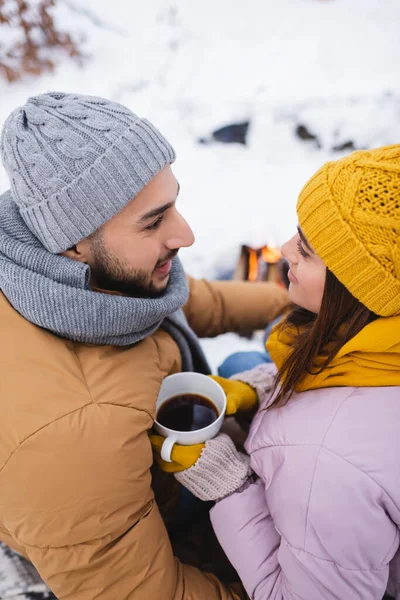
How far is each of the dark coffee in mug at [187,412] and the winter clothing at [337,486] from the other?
272mm

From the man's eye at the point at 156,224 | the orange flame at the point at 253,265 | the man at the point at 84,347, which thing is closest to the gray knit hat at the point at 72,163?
the man at the point at 84,347

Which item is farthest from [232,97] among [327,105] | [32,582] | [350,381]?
[32,582]

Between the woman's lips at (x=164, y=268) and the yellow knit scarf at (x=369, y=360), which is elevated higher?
the woman's lips at (x=164, y=268)

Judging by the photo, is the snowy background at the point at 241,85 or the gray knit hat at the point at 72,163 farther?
the snowy background at the point at 241,85

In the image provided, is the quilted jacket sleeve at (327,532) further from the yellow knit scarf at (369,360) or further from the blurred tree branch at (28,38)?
the blurred tree branch at (28,38)

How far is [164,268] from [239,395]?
1.61ft

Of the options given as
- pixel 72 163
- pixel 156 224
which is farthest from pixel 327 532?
pixel 72 163

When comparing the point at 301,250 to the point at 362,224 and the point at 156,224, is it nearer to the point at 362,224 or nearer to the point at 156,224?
the point at 362,224

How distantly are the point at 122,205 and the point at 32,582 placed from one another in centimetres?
118

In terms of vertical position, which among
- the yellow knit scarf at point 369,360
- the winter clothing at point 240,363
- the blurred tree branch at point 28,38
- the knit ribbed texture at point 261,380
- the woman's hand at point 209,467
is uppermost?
the blurred tree branch at point 28,38

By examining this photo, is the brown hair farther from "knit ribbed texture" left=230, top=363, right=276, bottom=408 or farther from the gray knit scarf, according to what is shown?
the gray knit scarf

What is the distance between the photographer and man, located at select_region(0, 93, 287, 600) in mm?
913

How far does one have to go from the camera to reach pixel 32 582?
1227mm

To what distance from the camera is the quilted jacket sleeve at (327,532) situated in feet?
2.73
